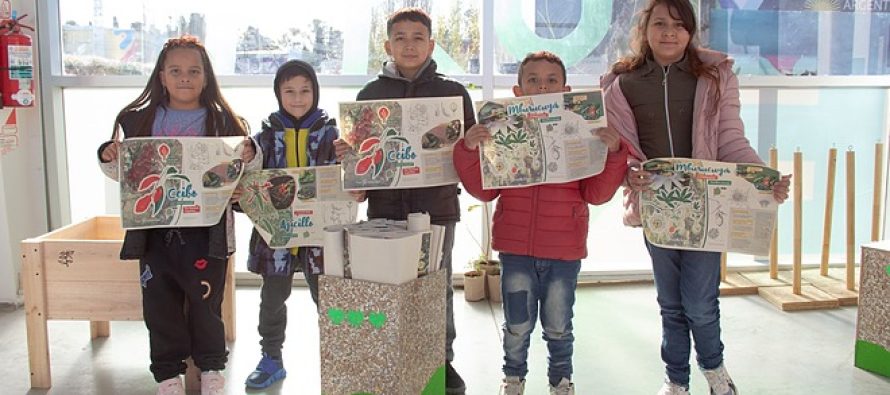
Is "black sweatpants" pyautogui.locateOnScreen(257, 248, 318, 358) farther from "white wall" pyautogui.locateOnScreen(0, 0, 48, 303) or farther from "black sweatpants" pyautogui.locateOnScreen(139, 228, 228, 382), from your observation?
"white wall" pyautogui.locateOnScreen(0, 0, 48, 303)

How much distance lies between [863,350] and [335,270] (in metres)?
2.17

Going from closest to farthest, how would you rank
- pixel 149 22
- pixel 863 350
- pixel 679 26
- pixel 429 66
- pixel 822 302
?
pixel 679 26, pixel 429 66, pixel 863 350, pixel 822 302, pixel 149 22

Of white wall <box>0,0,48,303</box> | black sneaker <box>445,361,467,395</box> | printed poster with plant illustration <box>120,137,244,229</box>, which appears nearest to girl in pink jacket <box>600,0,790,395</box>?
black sneaker <box>445,361,467,395</box>

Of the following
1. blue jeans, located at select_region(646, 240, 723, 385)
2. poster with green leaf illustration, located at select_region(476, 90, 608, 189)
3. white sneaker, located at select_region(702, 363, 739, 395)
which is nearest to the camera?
poster with green leaf illustration, located at select_region(476, 90, 608, 189)

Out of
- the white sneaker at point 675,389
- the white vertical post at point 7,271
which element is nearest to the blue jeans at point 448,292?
the white sneaker at point 675,389

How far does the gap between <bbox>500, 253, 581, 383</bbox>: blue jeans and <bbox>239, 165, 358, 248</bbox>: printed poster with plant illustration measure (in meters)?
0.65

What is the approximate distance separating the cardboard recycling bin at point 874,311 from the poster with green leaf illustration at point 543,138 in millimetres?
1356

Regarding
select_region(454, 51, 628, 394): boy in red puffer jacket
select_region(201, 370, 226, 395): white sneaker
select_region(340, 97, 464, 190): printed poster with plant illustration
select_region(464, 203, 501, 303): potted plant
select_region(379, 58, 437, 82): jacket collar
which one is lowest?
select_region(201, 370, 226, 395): white sneaker

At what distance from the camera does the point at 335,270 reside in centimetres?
A: 239

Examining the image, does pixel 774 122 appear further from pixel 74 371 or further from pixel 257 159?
pixel 74 371

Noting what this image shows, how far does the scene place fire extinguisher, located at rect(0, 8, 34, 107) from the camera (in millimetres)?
3906

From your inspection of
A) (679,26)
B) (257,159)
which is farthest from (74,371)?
(679,26)

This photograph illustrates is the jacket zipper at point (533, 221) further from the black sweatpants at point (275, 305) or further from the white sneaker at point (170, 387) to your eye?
the white sneaker at point (170, 387)

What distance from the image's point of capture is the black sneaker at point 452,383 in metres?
2.95
